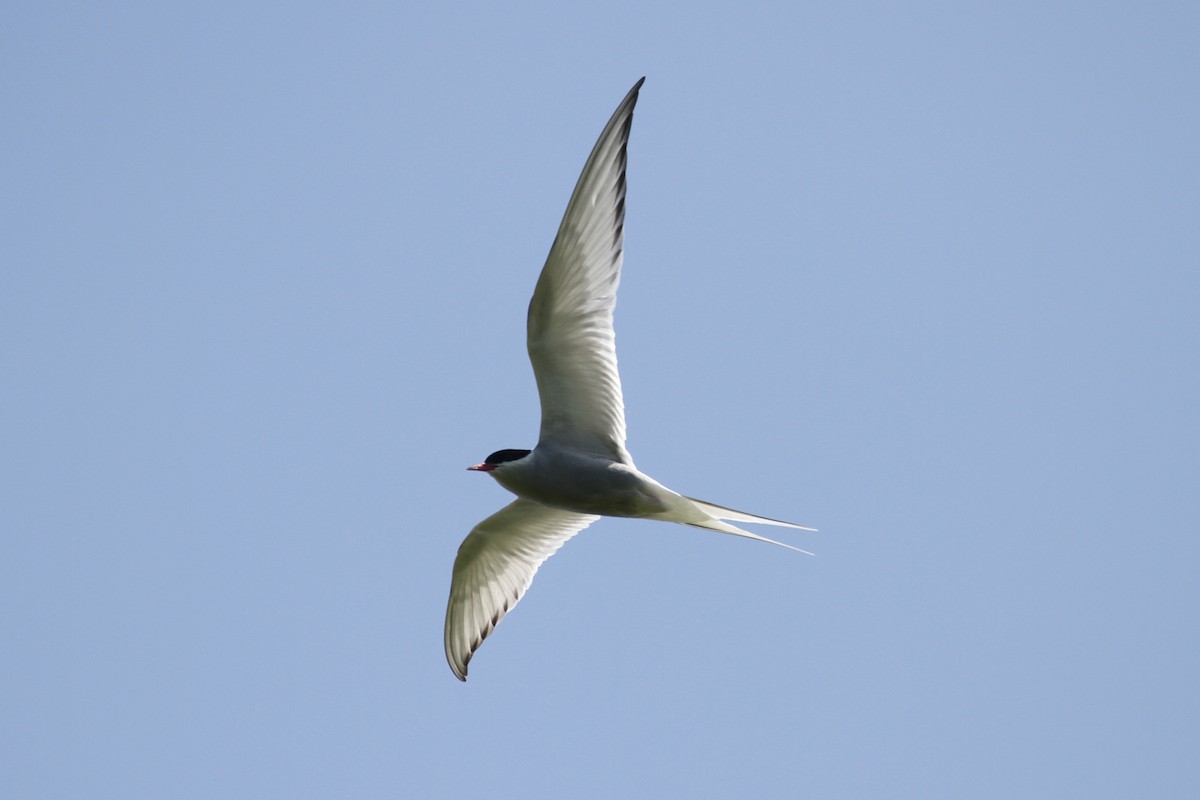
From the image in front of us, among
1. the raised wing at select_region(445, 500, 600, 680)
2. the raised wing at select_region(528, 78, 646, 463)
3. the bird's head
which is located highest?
the raised wing at select_region(528, 78, 646, 463)

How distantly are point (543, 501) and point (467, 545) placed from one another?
4.16 ft

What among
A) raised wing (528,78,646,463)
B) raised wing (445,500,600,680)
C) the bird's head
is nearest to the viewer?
raised wing (528,78,646,463)

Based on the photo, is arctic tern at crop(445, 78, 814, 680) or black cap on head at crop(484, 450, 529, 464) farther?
black cap on head at crop(484, 450, 529, 464)

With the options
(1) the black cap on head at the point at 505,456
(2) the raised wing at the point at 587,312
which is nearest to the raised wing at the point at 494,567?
(1) the black cap on head at the point at 505,456

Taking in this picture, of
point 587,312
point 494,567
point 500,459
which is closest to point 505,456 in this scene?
point 500,459

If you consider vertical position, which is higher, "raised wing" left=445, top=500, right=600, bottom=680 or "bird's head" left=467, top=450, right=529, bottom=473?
"bird's head" left=467, top=450, right=529, bottom=473

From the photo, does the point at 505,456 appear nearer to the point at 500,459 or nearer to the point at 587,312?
the point at 500,459

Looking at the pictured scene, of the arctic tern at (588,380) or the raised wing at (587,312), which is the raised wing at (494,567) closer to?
the arctic tern at (588,380)

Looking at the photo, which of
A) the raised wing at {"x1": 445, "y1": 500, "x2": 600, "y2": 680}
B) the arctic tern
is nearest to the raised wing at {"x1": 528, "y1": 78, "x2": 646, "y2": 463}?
the arctic tern

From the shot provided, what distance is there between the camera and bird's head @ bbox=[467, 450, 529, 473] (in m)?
8.01

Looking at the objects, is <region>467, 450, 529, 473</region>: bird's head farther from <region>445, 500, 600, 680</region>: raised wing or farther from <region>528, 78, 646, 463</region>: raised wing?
<region>445, 500, 600, 680</region>: raised wing

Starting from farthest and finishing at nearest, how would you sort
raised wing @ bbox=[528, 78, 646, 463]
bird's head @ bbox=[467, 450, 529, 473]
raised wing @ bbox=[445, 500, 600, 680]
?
1. raised wing @ bbox=[445, 500, 600, 680]
2. bird's head @ bbox=[467, 450, 529, 473]
3. raised wing @ bbox=[528, 78, 646, 463]

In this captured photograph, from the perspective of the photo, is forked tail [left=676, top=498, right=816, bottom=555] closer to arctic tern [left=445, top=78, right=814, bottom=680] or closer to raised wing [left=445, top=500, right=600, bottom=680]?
arctic tern [left=445, top=78, right=814, bottom=680]

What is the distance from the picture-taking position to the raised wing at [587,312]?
23.0 ft
